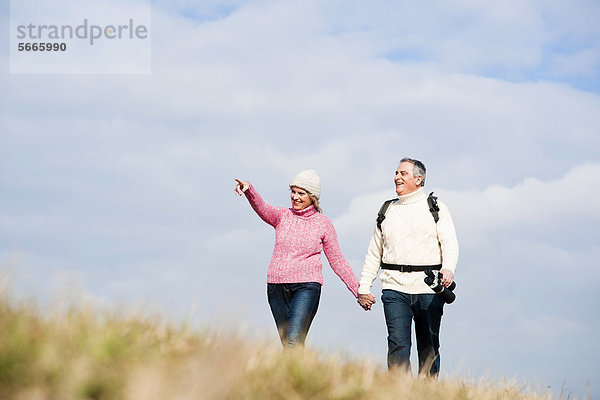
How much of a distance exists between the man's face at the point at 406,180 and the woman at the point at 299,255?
1118 millimetres

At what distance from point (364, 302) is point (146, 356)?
4.22 m

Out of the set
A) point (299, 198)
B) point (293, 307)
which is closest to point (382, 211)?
point (299, 198)

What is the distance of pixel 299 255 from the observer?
838cm

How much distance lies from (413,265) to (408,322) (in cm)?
70

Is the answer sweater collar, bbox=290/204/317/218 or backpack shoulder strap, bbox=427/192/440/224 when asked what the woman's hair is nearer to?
sweater collar, bbox=290/204/317/218

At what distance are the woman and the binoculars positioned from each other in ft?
3.69

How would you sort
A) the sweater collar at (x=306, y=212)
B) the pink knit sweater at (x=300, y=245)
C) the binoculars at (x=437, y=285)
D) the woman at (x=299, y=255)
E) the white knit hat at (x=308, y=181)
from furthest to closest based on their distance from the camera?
1. the sweater collar at (x=306, y=212)
2. the white knit hat at (x=308, y=181)
3. the pink knit sweater at (x=300, y=245)
4. the woman at (x=299, y=255)
5. the binoculars at (x=437, y=285)

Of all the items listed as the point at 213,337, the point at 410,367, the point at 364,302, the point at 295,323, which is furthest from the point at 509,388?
the point at 213,337

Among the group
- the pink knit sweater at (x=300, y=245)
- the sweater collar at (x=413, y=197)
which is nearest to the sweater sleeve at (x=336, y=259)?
the pink knit sweater at (x=300, y=245)

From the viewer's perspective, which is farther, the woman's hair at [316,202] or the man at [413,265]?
the woman's hair at [316,202]

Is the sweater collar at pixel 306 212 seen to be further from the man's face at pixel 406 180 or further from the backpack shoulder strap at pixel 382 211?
the man's face at pixel 406 180

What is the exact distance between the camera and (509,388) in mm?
7570

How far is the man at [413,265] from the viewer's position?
7.84 metres

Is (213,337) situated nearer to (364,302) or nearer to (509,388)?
(364,302)
